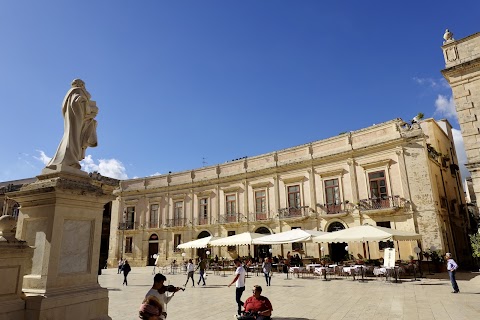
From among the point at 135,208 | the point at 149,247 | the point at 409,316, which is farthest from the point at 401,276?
the point at 135,208

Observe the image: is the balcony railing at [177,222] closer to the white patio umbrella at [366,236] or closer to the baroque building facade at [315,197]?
the baroque building facade at [315,197]

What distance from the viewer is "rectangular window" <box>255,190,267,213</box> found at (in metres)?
26.2

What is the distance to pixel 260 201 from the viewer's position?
26.5m

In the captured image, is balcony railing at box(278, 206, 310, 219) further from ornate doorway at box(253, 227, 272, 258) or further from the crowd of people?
the crowd of people

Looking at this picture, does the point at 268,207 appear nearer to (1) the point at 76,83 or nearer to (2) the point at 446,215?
(2) the point at 446,215

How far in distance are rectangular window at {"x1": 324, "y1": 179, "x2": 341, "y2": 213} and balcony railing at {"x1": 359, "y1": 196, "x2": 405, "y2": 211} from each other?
171cm

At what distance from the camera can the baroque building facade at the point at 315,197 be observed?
65.2 feet

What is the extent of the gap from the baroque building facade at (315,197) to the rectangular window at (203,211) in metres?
0.09

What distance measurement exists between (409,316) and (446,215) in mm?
16925

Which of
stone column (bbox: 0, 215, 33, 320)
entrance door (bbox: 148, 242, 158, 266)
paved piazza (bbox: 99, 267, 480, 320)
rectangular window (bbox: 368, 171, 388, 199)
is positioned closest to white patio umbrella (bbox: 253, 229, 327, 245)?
paved piazza (bbox: 99, 267, 480, 320)

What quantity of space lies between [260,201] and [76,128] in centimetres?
2205

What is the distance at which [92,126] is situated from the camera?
17.8 ft

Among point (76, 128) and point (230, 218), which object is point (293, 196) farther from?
point (76, 128)

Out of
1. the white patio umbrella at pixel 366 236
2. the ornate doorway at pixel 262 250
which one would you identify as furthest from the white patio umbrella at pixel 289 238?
the ornate doorway at pixel 262 250
